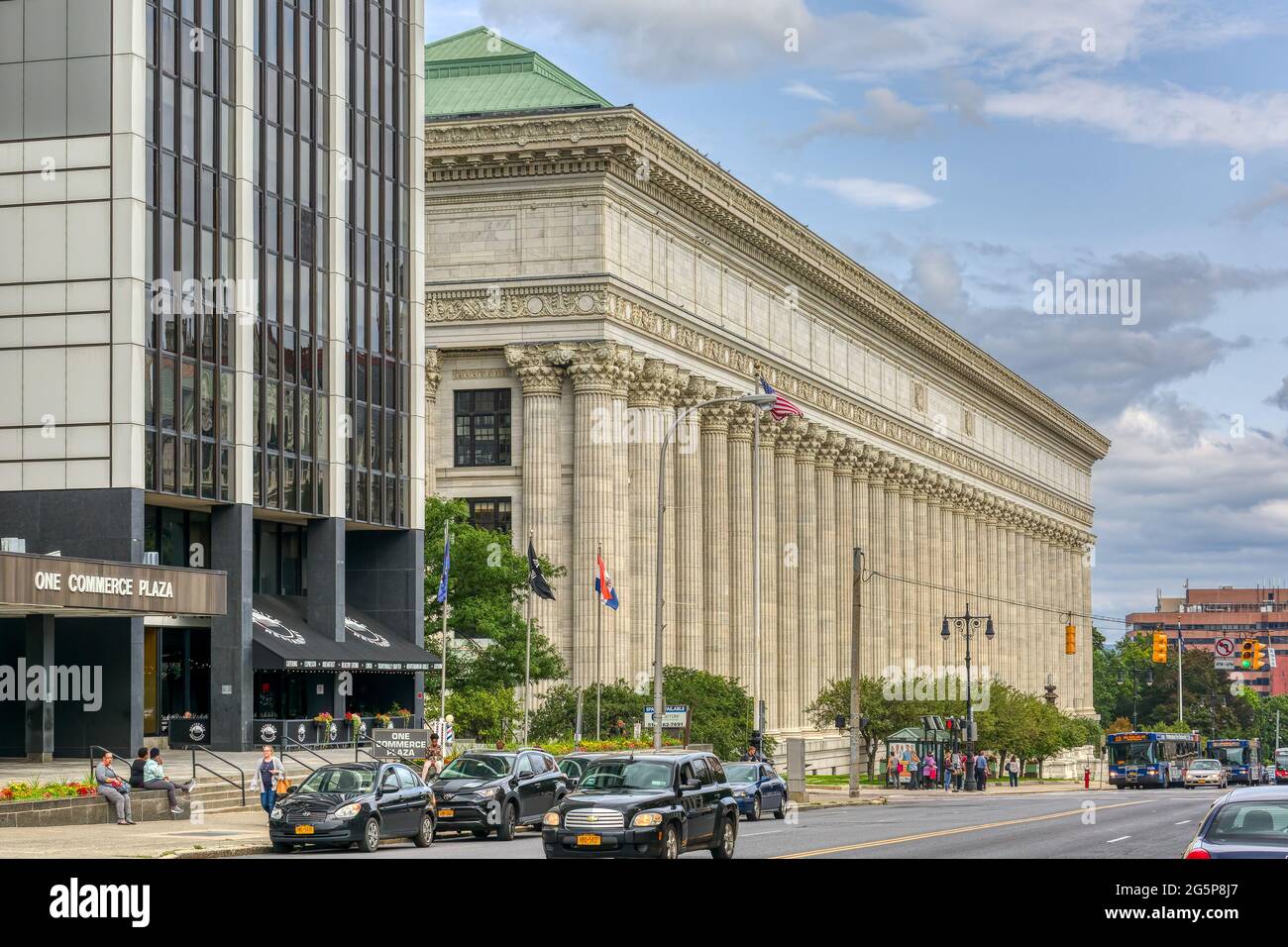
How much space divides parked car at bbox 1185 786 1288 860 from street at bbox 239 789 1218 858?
10692mm

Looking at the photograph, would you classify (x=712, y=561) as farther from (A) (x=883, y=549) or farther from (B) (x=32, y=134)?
(B) (x=32, y=134)

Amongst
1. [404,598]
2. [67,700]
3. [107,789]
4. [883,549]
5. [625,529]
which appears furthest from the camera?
[883,549]

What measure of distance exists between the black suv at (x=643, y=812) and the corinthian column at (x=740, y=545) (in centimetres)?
5474

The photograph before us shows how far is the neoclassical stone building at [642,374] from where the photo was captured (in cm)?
7212

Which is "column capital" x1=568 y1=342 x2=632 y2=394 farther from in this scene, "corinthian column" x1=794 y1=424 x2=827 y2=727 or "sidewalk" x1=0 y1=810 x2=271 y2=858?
"sidewalk" x1=0 y1=810 x2=271 y2=858

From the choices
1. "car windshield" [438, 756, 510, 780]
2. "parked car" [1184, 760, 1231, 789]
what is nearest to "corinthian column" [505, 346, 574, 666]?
"car windshield" [438, 756, 510, 780]

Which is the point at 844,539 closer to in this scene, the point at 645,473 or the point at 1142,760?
the point at 1142,760

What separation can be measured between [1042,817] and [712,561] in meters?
35.8

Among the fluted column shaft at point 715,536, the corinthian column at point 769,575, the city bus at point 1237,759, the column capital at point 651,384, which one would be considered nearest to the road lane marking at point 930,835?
the column capital at point 651,384

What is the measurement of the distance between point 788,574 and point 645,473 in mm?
18400

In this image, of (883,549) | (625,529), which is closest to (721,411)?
(625,529)

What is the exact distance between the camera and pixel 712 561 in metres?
82.8

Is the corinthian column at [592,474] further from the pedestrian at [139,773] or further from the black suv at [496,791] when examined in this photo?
the pedestrian at [139,773]
